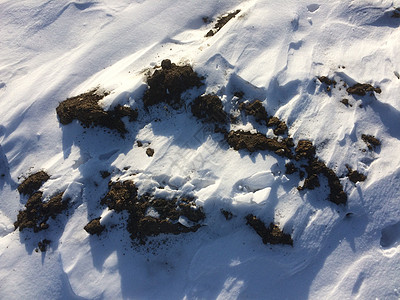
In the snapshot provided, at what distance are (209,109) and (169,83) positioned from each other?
72cm

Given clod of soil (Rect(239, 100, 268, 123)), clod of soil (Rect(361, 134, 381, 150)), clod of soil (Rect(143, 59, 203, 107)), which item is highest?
clod of soil (Rect(143, 59, 203, 107))

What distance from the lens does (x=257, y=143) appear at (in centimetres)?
403

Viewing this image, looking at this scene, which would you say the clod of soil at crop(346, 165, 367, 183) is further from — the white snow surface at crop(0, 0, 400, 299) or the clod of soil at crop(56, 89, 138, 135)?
the clod of soil at crop(56, 89, 138, 135)

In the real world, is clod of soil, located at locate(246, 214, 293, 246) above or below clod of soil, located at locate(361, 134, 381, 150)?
below

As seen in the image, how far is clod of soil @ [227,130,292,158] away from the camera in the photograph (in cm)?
402

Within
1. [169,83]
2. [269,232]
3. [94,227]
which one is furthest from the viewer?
[169,83]

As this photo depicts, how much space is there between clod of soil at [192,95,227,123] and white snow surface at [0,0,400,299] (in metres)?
0.16

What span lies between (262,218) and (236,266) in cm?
73

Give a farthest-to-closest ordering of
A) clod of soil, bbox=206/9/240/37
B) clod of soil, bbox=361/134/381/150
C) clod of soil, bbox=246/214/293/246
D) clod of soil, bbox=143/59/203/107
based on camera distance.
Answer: clod of soil, bbox=206/9/240/37
clod of soil, bbox=143/59/203/107
clod of soil, bbox=361/134/381/150
clod of soil, bbox=246/214/293/246

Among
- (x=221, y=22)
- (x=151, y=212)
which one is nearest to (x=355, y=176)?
(x=151, y=212)

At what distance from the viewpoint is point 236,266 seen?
12.6 ft

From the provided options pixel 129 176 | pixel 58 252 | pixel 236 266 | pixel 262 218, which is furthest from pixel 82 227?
pixel 262 218

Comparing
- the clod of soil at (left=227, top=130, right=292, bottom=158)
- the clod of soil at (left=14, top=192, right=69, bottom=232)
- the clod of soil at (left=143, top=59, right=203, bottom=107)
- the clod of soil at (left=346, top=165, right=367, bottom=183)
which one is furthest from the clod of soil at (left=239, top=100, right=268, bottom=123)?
the clod of soil at (left=14, top=192, right=69, bottom=232)

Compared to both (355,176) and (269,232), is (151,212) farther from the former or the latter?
(355,176)
